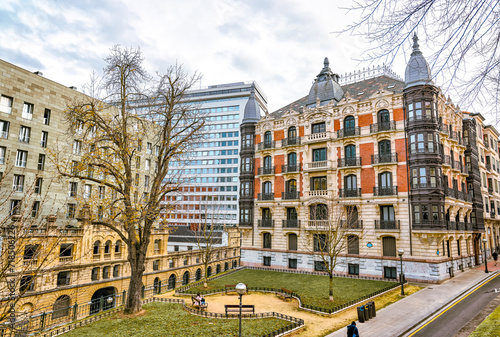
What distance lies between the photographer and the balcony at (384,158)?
30.9 meters

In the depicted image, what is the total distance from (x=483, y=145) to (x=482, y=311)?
34.4m

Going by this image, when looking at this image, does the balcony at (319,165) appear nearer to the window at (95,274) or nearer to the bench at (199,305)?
the bench at (199,305)

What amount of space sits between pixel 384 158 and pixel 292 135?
11.5 meters

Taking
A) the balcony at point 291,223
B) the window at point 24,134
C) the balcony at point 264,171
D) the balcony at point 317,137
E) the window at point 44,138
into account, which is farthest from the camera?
the balcony at point 264,171

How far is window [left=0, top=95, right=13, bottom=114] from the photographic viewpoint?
94.4 ft

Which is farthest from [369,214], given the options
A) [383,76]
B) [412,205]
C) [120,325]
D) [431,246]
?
[120,325]

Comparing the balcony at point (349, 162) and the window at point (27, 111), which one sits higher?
the window at point (27, 111)

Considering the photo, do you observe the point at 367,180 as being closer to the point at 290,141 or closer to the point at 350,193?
the point at 350,193

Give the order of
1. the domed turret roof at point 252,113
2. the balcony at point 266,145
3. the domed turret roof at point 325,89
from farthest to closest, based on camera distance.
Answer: the domed turret roof at point 252,113 < the balcony at point 266,145 < the domed turret roof at point 325,89

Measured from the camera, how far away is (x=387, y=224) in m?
30.4

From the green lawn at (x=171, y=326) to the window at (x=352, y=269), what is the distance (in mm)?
17380

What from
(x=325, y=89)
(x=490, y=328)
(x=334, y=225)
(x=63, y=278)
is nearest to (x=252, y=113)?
(x=325, y=89)

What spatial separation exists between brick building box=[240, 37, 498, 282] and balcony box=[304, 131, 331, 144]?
136 mm

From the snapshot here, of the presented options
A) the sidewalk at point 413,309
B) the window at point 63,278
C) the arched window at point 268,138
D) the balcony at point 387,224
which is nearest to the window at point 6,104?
the window at point 63,278
